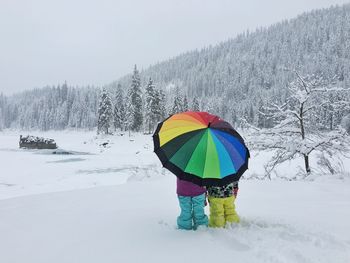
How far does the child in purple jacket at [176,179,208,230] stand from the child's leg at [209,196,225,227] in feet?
0.36

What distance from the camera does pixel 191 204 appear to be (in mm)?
5188

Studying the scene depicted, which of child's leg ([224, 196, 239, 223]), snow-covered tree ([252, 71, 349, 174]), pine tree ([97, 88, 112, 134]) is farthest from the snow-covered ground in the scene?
pine tree ([97, 88, 112, 134])

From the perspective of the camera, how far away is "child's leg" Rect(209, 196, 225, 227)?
5.14 metres

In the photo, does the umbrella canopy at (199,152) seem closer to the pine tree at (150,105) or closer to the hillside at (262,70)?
the pine tree at (150,105)

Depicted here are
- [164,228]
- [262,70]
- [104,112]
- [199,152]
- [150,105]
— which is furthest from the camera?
[262,70]

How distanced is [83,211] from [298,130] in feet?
28.7

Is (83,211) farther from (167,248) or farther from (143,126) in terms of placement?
(143,126)

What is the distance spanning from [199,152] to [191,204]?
94cm

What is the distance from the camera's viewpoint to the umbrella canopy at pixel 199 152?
15.1 ft

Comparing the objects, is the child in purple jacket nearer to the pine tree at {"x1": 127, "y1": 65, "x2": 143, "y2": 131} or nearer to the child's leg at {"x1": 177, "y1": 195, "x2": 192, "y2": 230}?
the child's leg at {"x1": 177, "y1": 195, "x2": 192, "y2": 230}

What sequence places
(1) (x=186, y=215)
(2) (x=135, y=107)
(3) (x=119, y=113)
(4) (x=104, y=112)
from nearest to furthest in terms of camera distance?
(1) (x=186, y=215) → (4) (x=104, y=112) → (2) (x=135, y=107) → (3) (x=119, y=113)

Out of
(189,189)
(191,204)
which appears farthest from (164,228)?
Answer: (189,189)

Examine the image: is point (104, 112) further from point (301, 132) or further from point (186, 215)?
point (186, 215)

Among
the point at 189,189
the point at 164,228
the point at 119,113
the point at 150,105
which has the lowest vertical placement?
the point at 164,228
